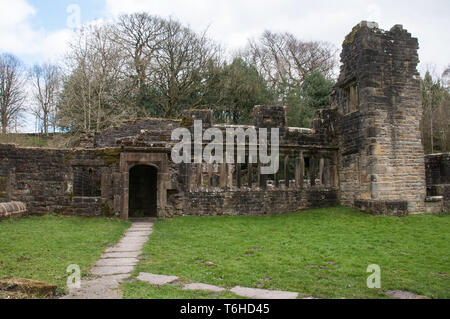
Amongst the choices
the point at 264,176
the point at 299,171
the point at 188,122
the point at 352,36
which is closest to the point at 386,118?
the point at 352,36

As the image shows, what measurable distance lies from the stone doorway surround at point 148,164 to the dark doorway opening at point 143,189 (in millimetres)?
3683

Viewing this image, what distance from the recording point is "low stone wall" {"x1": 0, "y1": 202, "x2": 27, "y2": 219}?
1270cm

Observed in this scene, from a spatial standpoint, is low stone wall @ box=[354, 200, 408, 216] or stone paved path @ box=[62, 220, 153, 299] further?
low stone wall @ box=[354, 200, 408, 216]

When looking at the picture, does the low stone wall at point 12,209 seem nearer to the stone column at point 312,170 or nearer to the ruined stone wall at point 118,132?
the ruined stone wall at point 118,132

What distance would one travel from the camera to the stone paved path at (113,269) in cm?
555

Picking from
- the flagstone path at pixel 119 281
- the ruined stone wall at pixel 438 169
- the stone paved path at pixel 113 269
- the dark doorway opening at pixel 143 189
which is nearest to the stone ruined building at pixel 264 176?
the ruined stone wall at pixel 438 169

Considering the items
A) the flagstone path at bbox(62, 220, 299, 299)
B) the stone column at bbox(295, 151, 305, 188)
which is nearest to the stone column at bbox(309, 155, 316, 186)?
the stone column at bbox(295, 151, 305, 188)

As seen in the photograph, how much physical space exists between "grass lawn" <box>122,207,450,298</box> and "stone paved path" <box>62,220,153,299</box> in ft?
0.78

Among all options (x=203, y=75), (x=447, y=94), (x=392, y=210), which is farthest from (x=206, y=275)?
(x=447, y=94)

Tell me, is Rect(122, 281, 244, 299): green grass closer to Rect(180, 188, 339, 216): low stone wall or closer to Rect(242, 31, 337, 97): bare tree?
Rect(180, 188, 339, 216): low stone wall

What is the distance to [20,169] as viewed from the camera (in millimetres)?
14172

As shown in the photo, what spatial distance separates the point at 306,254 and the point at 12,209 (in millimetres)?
10517
